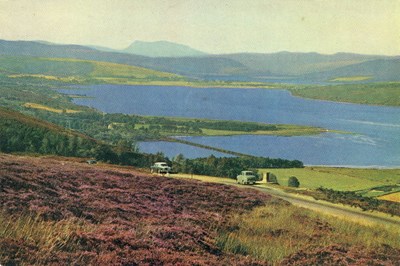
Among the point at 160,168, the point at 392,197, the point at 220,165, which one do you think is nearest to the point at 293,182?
the point at 220,165

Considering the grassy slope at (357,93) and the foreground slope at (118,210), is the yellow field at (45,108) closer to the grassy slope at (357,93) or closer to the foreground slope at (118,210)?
the foreground slope at (118,210)

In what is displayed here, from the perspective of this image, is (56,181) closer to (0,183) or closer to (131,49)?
(0,183)

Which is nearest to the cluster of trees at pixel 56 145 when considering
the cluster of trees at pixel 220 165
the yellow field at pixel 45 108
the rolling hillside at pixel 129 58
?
the cluster of trees at pixel 220 165

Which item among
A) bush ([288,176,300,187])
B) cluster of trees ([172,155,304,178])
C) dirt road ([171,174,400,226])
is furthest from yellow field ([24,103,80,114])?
bush ([288,176,300,187])

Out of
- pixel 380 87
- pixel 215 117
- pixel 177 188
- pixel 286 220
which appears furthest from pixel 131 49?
pixel 215 117

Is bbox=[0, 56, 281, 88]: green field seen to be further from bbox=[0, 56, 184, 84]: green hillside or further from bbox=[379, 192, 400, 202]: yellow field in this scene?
bbox=[379, 192, 400, 202]: yellow field
